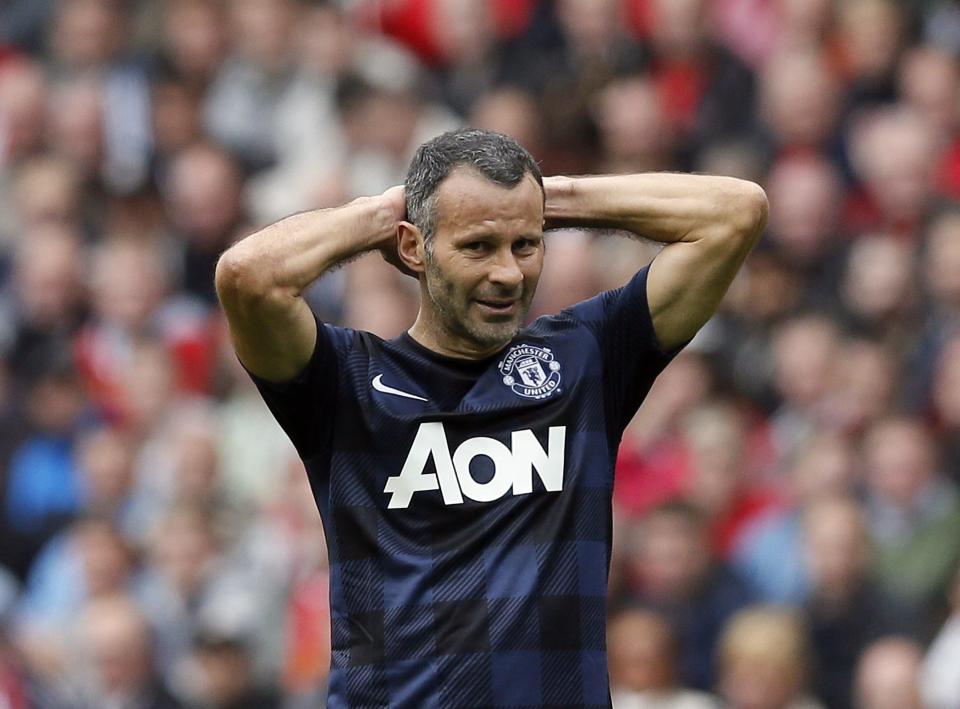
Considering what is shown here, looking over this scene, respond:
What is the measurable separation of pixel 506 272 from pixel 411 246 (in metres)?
0.29

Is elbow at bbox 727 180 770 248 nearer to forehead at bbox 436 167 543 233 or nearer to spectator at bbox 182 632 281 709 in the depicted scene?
forehead at bbox 436 167 543 233

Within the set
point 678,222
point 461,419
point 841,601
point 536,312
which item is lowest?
point 841,601

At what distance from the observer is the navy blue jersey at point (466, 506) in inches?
164

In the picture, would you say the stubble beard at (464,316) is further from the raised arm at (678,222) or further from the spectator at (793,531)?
the spectator at (793,531)

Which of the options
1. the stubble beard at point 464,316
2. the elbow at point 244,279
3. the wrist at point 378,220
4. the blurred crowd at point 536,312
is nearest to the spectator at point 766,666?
the blurred crowd at point 536,312

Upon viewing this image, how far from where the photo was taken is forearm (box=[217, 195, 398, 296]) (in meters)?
4.27

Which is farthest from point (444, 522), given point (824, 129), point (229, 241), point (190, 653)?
point (229, 241)

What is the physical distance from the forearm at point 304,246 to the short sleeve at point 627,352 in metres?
0.54

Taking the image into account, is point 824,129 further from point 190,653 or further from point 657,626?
point 190,653

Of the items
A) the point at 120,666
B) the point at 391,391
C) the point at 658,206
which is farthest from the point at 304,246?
the point at 120,666

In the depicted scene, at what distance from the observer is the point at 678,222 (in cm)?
455

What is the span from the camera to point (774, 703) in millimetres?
7496

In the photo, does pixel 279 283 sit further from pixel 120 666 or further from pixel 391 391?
pixel 120 666

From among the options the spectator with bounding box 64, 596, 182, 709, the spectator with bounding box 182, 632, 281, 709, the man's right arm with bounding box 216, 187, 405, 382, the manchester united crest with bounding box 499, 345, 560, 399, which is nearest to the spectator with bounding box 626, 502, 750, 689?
the spectator with bounding box 182, 632, 281, 709
